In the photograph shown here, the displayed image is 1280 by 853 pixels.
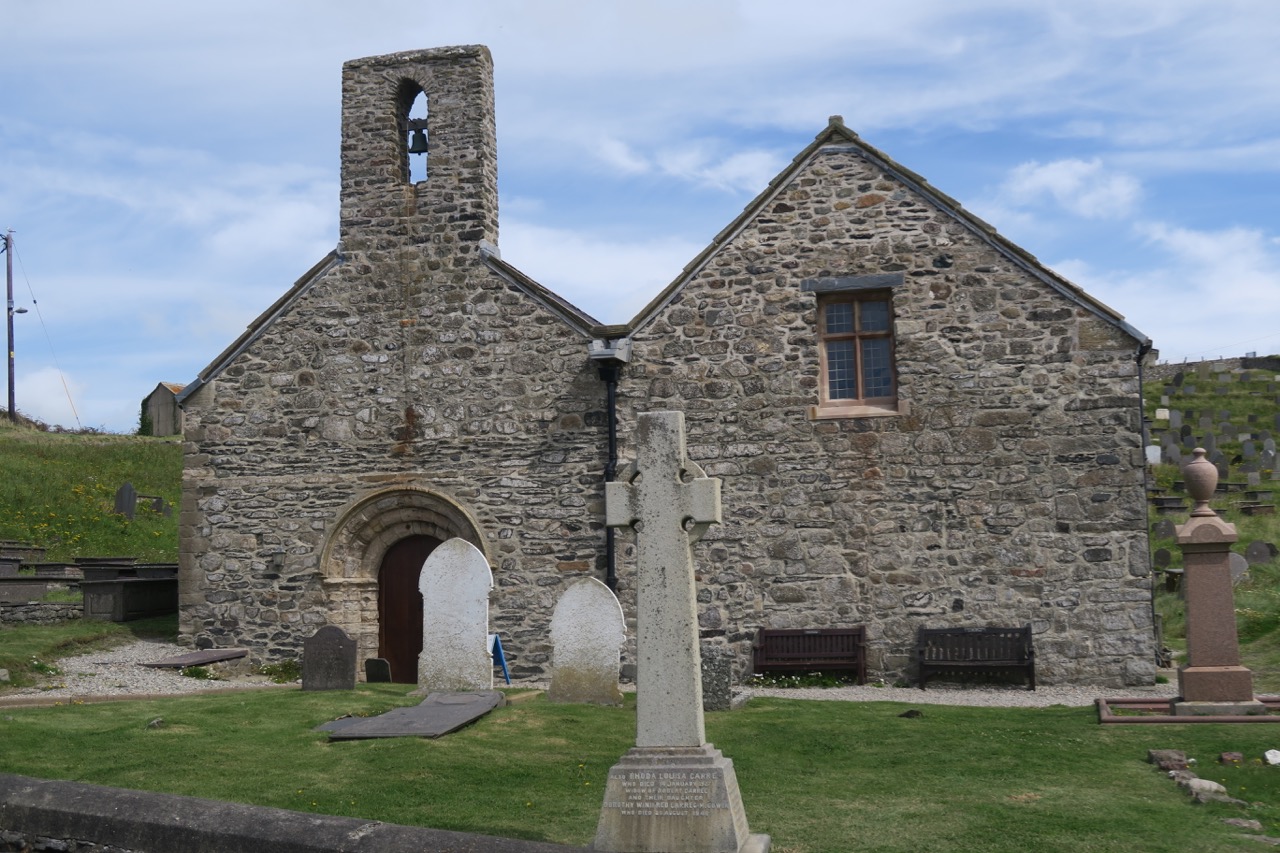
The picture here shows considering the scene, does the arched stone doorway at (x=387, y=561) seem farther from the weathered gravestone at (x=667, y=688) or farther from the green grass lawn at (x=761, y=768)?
the weathered gravestone at (x=667, y=688)

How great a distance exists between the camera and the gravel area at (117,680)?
13.9 meters

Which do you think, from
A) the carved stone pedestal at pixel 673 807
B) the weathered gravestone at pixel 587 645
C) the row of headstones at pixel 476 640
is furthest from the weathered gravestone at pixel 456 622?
the carved stone pedestal at pixel 673 807

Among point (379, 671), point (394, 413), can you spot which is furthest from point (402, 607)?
point (394, 413)

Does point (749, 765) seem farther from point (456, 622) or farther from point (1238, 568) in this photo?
point (1238, 568)

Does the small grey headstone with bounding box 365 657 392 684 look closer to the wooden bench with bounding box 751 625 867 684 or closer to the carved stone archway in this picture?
the carved stone archway

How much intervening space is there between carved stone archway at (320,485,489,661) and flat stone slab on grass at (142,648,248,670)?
1.37m

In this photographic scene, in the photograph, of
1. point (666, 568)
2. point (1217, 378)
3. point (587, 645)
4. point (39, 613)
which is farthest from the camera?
point (1217, 378)

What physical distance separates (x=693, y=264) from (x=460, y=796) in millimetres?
9200

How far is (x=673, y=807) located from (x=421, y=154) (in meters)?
13.1

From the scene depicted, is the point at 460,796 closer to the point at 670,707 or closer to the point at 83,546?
the point at 670,707

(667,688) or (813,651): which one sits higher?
(667,688)

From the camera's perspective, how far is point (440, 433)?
16.9 m

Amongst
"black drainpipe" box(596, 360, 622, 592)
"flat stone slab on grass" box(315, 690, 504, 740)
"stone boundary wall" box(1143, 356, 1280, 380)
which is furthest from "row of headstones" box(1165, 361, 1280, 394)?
"flat stone slab on grass" box(315, 690, 504, 740)

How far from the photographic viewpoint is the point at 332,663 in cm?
1355
